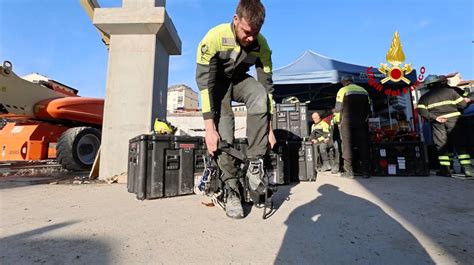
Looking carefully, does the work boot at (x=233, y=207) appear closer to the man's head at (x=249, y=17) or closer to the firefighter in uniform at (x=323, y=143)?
the man's head at (x=249, y=17)

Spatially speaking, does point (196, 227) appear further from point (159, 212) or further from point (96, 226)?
point (96, 226)

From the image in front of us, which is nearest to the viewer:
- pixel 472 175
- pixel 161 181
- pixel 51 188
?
pixel 161 181

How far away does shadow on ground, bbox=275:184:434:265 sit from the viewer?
1062mm

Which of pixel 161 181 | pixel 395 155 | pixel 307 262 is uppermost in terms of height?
pixel 395 155

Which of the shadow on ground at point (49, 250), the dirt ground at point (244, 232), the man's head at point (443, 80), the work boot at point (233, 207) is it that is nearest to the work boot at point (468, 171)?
the man's head at point (443, 80)

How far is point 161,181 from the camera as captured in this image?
2.48 metres

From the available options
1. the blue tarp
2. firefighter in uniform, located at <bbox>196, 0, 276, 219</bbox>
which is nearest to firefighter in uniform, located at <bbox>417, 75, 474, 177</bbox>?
firefighter in uniform, located at <bbox>196, 0, 276, 219</bbox>

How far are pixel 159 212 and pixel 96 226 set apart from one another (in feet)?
1.48

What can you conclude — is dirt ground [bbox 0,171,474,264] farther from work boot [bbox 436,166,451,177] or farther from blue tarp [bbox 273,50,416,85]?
blue tarp [bbox 273,50,416,85]

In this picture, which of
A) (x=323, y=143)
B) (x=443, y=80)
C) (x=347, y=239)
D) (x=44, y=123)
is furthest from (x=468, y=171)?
(x=44, y=123)

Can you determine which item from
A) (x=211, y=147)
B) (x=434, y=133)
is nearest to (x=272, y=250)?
(x=211, y=147)

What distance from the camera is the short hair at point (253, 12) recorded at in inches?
63.1

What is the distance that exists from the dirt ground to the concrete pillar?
1608 mm

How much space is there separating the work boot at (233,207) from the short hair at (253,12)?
123cm
